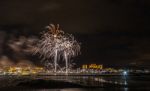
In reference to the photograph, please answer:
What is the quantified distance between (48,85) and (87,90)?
54.0ft

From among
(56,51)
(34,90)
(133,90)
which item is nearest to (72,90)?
(34,90)

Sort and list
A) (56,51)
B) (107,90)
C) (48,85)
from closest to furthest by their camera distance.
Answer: (107,90)
(48,85)
(56,51)

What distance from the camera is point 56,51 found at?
10512 centimetres

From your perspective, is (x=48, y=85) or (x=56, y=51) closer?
(x=48, y=85)

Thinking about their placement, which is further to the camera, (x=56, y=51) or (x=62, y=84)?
(x=56, y=51)

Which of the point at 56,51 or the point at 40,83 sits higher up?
the point at 56,51

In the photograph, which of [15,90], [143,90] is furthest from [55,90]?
[143,90]

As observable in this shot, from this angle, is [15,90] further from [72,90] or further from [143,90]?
[143,90]

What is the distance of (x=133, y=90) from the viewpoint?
3273 inches

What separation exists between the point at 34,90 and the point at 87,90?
39.2ft

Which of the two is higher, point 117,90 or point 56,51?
point 56,51

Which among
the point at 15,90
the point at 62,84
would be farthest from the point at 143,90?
the point at 15,90

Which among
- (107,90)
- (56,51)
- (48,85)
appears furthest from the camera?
(56,51)

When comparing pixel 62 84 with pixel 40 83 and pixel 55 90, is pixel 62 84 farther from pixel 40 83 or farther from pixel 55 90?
pixel 55 90
